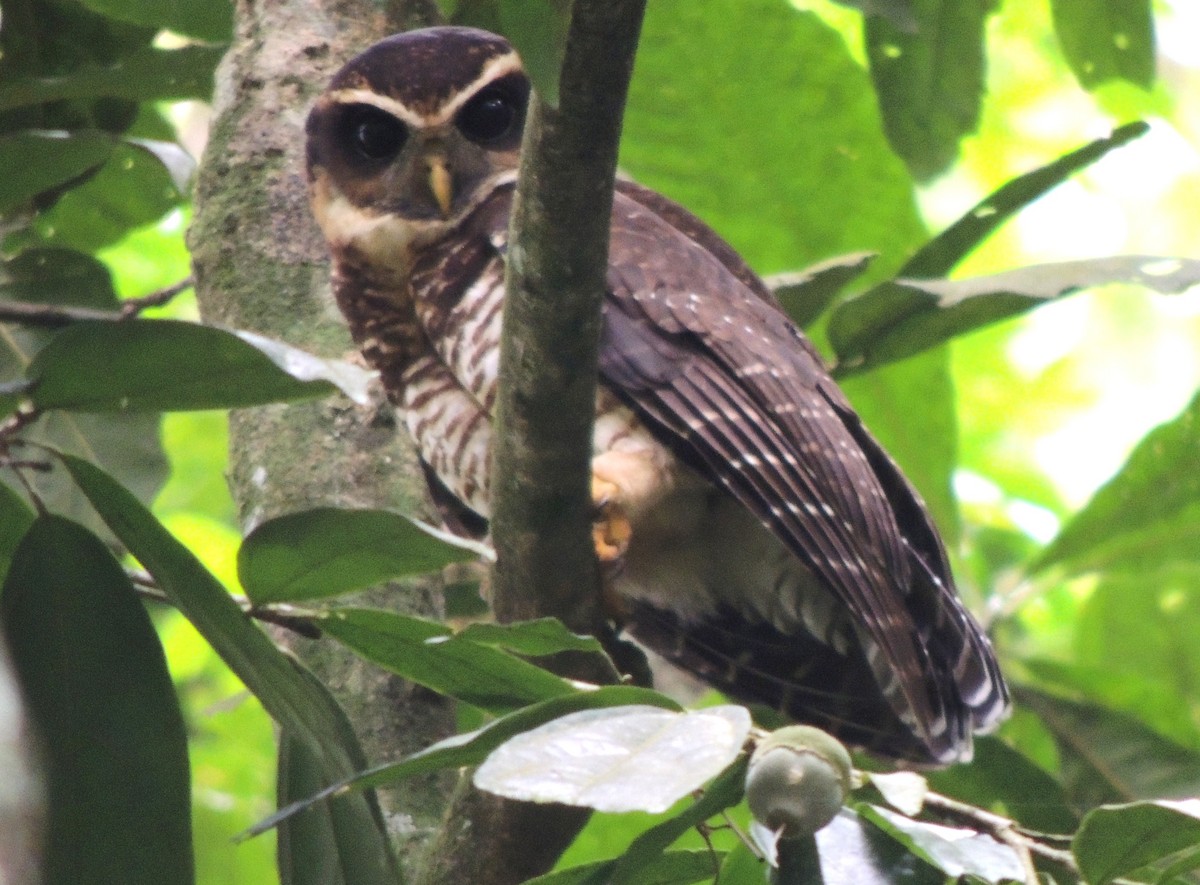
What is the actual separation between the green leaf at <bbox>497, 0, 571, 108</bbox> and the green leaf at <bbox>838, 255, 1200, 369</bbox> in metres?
1.31

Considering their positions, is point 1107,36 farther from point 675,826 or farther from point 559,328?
point 675,826

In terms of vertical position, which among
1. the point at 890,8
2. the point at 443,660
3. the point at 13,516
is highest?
the point at 890,8

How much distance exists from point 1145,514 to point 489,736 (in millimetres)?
2624

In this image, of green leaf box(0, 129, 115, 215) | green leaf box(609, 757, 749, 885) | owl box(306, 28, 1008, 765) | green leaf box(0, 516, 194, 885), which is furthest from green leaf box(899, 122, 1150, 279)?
green leaf box(0, 516, 194, 885)

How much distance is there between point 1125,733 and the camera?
3.38 meters

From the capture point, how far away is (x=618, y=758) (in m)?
1.16

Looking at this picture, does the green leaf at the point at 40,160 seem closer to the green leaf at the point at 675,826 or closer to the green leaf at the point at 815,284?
the green leaf at the point at 815,284

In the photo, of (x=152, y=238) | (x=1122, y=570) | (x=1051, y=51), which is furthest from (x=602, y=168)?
(x=1051, y=51)

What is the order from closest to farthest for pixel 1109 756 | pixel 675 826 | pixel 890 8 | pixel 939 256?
pixel 675 826
pixel 890 8
pixel 939 256
pixel 1109 756

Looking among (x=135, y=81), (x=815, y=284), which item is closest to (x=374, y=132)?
(x=135, y=81)

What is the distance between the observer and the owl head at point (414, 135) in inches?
111

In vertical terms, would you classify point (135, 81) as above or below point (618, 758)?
above

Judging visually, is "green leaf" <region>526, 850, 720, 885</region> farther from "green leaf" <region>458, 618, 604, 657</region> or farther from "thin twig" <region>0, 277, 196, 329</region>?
"thin twig" <region>0, 277, 196, 329</region>

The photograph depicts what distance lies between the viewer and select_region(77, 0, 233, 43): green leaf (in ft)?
6.97
